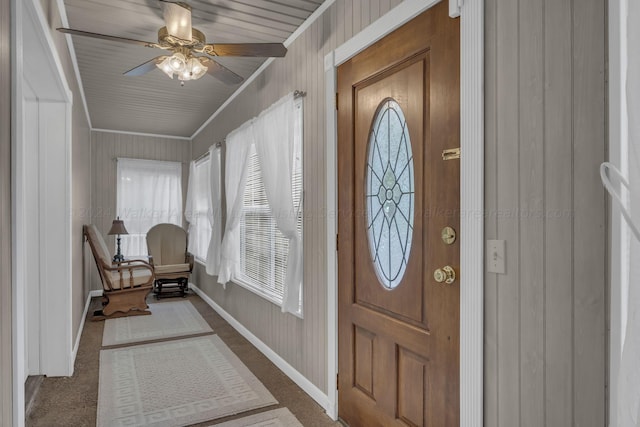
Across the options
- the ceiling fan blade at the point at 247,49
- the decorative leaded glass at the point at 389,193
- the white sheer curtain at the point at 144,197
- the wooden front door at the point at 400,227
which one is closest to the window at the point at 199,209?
the white sheer curtain at the point at 144,197

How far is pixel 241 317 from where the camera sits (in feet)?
13.6

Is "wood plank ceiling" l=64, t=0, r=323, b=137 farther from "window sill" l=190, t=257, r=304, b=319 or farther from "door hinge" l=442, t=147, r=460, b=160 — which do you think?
"window sill" l=190, t=257, r=304, b=319

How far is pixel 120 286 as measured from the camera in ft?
15.8

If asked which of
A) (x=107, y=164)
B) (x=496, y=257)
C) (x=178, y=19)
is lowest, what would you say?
(x=496, y=257)

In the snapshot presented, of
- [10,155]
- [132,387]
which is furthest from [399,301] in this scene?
[132,387]

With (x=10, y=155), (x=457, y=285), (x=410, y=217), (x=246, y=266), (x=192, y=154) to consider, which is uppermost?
(x=192, y=154)

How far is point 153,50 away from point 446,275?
300 centimetres

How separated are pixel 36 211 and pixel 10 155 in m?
1.85

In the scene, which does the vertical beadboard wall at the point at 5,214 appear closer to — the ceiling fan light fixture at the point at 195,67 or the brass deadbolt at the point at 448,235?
the ceiling fan light fixture at the point at 195,67

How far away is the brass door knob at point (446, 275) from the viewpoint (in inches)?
63.1

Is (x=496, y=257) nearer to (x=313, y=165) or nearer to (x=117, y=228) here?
(x=313, y=165)

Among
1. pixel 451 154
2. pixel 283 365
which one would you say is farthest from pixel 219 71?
pixel 283 365

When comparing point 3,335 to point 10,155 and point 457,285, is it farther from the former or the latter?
point 457,285

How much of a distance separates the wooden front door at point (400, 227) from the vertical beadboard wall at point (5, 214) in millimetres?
1562
